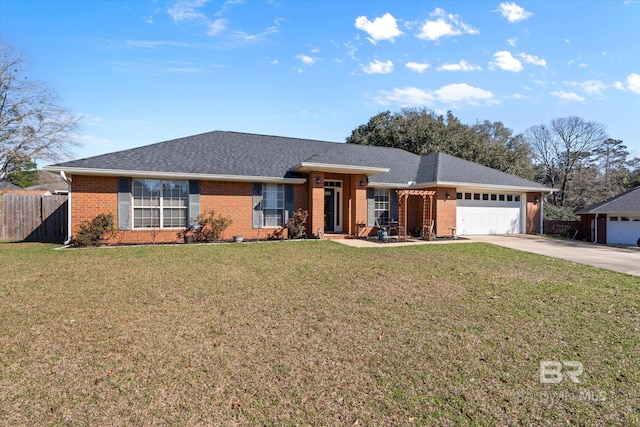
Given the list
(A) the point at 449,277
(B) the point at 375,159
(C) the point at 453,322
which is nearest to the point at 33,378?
(C) the point at 453,322

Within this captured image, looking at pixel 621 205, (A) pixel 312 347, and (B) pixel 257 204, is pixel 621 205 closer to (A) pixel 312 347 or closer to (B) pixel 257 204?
(B) pixel 257 204

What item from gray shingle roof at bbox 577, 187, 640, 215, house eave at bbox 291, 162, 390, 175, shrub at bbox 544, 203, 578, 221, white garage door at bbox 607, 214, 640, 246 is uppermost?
house eave at bbox 291, 162, 390, 175

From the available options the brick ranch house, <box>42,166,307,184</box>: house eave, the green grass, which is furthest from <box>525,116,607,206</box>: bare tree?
the green grass

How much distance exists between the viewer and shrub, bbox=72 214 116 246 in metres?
11.9

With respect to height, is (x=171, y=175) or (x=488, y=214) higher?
(x=171, y=175)

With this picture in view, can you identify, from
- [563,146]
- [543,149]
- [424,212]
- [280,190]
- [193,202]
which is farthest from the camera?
[543,149]

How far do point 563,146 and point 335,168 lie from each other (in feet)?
115

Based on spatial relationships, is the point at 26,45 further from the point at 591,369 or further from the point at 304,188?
the point at 591,369

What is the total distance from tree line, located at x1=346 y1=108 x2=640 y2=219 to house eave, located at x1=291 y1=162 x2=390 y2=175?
644 inches

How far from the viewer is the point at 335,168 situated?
47.2 ft

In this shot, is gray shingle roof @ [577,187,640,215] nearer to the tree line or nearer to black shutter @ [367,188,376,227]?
the tree line

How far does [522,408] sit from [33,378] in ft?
15.6

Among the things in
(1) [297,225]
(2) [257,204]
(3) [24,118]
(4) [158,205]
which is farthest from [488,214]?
(3) [24,118]

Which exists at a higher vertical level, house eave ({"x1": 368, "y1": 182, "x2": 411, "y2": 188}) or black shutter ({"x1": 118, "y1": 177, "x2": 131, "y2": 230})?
house eave ({"x1": 368, "y1": 182, "x2": 411, "y2": 188})
